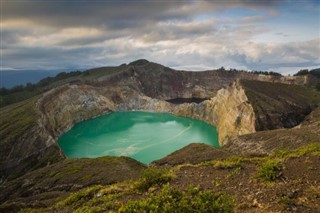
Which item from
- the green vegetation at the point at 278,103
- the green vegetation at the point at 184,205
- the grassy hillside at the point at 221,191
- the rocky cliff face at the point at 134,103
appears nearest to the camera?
the green vegetation at the point at 184,205

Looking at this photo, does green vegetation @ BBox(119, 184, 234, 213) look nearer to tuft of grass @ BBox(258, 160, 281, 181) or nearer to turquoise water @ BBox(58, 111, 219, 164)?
tuft of grass @ BBox(258, 160, 281, 181)

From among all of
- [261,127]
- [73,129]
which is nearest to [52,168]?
[261,127]

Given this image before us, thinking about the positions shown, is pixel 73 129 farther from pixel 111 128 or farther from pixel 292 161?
pixel 292 161

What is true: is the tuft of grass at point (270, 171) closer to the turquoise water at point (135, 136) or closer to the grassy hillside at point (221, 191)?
the grassy hillside at point (221, 191)

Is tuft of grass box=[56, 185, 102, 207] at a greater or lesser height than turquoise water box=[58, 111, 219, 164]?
greater

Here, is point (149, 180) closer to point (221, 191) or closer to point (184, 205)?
point (221, 191)

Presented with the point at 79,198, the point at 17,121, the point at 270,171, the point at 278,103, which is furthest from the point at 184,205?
the point at 17,121

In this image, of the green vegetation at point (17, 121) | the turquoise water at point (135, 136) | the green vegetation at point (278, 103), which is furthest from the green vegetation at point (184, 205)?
the green vegetation at point (17, 121)

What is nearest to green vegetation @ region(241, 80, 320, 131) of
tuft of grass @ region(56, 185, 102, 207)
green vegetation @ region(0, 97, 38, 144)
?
green vegetation @ region(0, 97, 38, 144)
